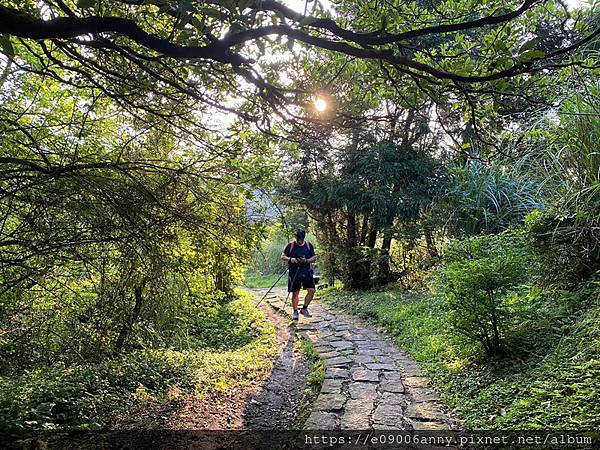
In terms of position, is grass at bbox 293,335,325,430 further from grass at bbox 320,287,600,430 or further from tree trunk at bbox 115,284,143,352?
tree trunk at bbox 115,284,143,352

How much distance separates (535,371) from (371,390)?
144cm

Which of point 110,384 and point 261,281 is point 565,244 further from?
point 261,281

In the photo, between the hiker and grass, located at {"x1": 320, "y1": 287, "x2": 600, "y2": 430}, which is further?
the hiker

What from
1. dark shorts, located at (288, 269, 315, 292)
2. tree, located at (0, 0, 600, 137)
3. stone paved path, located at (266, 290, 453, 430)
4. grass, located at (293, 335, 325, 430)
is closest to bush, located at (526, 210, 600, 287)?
tree, located at (0, 0, 600, 137)

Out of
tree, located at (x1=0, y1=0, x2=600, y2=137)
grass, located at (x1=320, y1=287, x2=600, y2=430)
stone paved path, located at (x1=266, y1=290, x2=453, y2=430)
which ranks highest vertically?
tree, located at (x1=0, y1=0, x2=600, y2=137)

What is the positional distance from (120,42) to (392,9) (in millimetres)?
1969

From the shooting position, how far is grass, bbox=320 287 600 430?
8.09 ft

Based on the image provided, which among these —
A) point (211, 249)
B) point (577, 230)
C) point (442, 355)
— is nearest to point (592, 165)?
point (577, 230)

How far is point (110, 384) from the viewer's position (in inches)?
151

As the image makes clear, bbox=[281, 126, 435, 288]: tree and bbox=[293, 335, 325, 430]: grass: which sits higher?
bbox=[281, 126, 435, 288]: tree

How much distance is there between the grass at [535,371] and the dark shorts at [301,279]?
2875 millimetres

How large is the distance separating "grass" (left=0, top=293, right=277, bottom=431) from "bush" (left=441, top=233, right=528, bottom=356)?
8.21ft

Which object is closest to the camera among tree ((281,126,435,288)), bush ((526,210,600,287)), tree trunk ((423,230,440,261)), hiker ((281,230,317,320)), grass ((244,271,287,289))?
bush ((526,210,600,287))

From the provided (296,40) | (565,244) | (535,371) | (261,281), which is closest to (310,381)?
(535,371)
